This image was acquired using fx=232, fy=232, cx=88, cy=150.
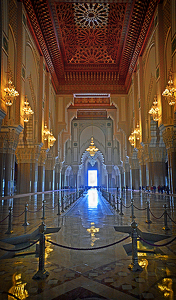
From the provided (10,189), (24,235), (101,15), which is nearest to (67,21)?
(101,15)

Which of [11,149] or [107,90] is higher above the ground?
[107,90]

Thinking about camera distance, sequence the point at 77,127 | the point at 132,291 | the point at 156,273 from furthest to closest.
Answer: the point at 77,127 < the point at 156,273 < the point at 132,291

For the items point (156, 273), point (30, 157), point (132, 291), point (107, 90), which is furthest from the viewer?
point (107, 90)

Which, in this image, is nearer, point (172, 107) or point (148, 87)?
point (172, 107)

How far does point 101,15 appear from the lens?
1262 cm

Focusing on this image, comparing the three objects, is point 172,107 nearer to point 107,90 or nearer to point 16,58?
point 16,58

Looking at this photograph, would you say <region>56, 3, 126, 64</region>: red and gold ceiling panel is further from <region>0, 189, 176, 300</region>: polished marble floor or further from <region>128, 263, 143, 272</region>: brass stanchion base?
<region>128, 263, 143, 272</region>: brass stanchion base

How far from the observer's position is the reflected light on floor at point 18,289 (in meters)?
1.94

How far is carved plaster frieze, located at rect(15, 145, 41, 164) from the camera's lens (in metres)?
13.7

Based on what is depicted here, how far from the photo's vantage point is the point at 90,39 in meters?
14.8

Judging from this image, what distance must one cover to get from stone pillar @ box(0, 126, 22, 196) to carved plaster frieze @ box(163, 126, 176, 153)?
626 centimetres

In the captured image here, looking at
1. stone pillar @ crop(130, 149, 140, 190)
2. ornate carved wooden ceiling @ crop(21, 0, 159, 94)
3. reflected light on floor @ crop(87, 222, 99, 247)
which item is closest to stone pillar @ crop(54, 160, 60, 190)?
stone pillar @ crop(130, 149, 140, 190)

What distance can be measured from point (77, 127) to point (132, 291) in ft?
78.4

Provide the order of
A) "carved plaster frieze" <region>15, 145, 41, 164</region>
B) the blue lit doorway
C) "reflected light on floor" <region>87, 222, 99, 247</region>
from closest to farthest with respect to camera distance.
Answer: "reflected light on floor" <region>87, 222, 99, 247</region> < "carved plaster frieze" <region>15, 145, 41, 164</region> < the blue lit doorway
